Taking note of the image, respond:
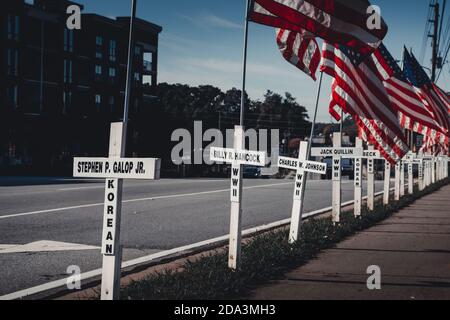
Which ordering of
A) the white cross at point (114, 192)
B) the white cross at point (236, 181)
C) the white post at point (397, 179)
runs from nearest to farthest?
1. the white cross at point (114, 192)
2. the white cross at point (236, 181)
3. the white post at point (397, 179)

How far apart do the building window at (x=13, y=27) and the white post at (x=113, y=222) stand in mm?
46467

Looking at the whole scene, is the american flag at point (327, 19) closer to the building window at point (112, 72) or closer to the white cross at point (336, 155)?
the white cross at point (336, 155)

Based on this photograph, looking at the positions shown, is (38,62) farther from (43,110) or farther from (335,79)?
(335,79)

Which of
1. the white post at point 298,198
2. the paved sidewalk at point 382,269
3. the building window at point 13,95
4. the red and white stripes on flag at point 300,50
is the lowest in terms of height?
the paved sidewalk at point 382,269

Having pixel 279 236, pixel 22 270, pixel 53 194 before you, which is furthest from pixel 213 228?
pixel 53 194

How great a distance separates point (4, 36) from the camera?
1885 inches

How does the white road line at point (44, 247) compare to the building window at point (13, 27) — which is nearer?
the white road line at point (44, 247)

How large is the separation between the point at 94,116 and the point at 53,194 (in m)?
36.3

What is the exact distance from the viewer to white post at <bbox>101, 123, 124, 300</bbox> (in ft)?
17.9

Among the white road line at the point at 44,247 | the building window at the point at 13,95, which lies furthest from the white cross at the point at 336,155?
the building window at the point at 13,95

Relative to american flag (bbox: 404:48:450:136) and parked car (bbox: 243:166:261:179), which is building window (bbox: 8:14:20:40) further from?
american flag (bbox: 404:48:450:136)

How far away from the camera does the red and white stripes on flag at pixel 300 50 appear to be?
9594mm

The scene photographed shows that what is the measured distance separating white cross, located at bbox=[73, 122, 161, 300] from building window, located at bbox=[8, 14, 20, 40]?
4644 centimetres

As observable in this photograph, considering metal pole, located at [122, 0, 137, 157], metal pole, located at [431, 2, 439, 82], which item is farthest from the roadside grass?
metal pole, located at [431, 2, 439, 82]
